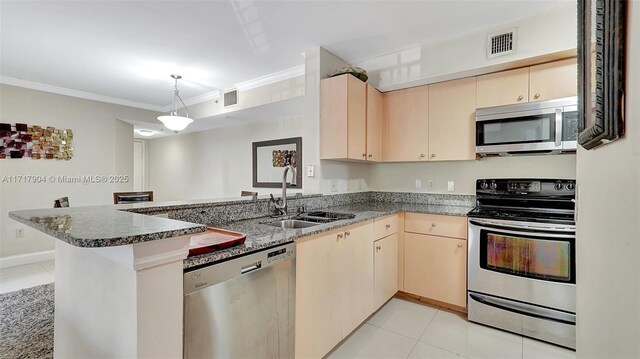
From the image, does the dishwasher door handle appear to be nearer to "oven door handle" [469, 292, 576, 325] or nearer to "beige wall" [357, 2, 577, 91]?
"oven door handle" [469, 292, 576, 325]

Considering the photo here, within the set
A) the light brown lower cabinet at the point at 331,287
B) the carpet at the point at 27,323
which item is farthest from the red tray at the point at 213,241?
the carpet at the point at 27,323

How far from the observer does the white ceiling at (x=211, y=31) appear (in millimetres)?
2141

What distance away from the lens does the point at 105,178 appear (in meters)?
4.55

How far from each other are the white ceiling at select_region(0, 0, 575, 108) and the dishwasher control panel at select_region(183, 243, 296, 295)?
5.94 ft

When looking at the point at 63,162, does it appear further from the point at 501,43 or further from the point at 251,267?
the point at 501,43

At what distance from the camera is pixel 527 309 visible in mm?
2131

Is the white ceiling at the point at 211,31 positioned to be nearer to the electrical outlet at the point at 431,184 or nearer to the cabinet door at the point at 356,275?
the electrical outlet at the point at 431,184

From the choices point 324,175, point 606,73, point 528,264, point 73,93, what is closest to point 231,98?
point 324,175

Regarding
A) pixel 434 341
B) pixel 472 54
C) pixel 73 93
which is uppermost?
pixel 73 93

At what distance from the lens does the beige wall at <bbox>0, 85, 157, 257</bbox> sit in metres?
3.69

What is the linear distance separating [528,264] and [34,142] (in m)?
5.91

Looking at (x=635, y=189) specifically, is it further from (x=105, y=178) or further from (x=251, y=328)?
(x=105, y=178)

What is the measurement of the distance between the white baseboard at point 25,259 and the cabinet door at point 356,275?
4126 mm

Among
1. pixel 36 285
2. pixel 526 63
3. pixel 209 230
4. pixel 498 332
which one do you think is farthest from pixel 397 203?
pixel 36 285
